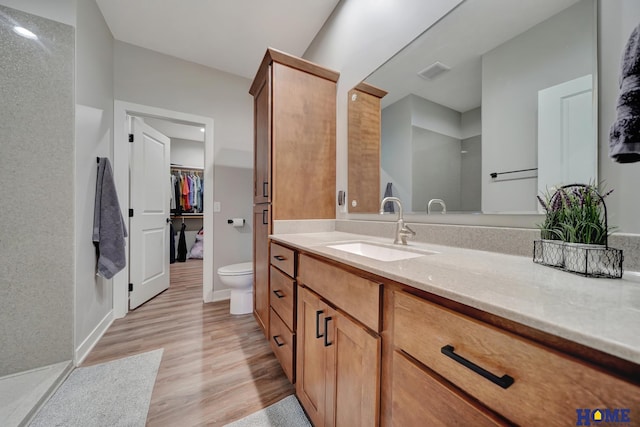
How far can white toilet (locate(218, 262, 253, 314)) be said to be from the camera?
225 cm

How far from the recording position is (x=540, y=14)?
836 millimetres

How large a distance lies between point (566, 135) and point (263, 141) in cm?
174

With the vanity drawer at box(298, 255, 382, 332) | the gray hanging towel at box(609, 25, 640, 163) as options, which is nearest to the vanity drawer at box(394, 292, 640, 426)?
the vanity drawer at box(298, 255, 382, 332)

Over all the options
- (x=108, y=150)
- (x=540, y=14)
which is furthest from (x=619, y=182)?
(x=108, y=150)

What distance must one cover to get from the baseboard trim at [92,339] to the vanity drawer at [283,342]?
4.17 ft

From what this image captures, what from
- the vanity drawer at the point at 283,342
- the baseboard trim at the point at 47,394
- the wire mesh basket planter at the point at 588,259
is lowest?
the baseboard trim at the point at 47,394

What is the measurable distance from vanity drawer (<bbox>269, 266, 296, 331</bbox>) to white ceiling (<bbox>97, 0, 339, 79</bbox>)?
2.14m

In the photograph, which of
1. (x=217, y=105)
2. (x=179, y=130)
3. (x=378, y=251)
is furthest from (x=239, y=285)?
(x=179, y=130)

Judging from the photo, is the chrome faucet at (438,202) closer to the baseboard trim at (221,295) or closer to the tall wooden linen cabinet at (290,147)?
the tall wooden linen cabinet at (290,147)

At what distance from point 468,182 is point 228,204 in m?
2.47

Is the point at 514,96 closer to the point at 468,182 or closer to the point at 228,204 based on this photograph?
the point at 468,182

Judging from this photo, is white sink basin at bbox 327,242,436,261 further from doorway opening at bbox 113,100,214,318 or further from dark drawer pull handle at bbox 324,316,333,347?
doorway opening at bbox 113,100,214,318

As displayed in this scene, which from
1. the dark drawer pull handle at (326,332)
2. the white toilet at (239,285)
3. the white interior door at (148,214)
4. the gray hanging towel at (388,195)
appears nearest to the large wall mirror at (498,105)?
the gray hanging towel at (388,195)

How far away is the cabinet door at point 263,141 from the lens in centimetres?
172
